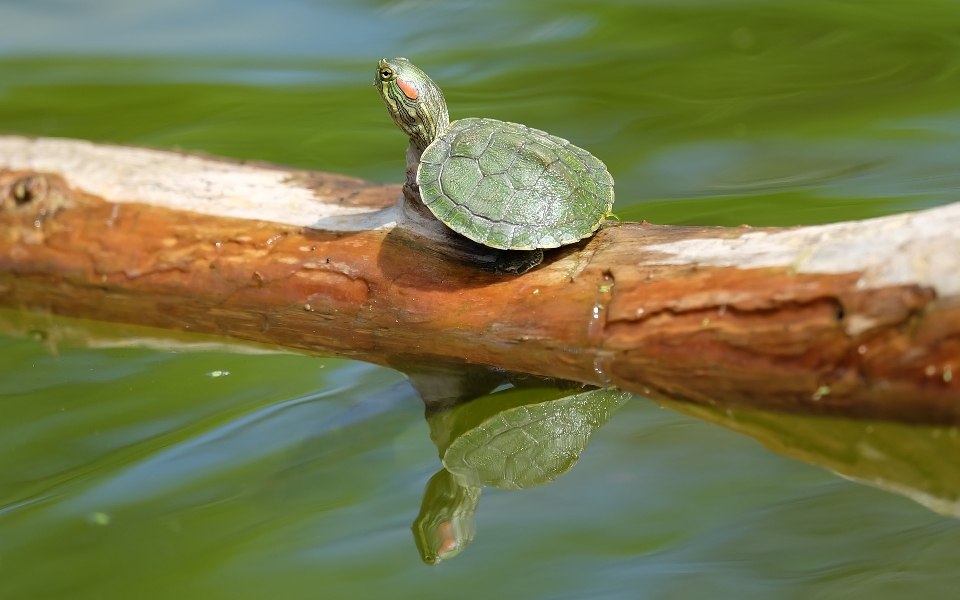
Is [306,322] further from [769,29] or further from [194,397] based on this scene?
[769,29]

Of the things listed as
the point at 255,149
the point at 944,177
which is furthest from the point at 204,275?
the point at 944,177

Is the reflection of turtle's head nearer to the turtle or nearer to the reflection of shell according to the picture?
the reflection of shell

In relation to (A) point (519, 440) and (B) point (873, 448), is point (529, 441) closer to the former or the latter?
(A) point (519, 440)

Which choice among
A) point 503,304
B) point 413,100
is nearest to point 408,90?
point 413,100

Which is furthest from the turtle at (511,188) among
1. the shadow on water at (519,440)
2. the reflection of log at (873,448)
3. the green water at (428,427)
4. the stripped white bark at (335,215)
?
the reflection of log at (873,448)

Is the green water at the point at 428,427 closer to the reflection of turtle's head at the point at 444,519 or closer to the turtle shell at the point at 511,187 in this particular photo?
the reflection of turtle's head at the point at 444,519
